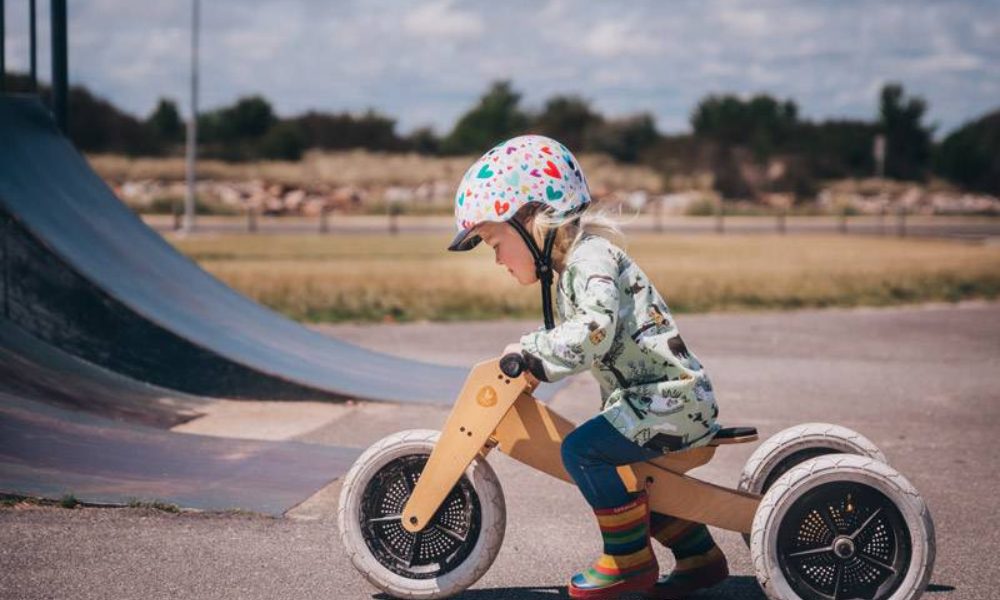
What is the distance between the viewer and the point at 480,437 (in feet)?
11.7

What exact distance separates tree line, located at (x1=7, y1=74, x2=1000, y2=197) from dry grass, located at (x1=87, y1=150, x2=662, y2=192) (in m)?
2.68

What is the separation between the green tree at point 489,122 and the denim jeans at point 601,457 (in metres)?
73.2

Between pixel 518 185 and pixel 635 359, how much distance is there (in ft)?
2.18

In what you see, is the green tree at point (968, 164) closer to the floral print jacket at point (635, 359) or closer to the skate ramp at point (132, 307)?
the skate ramp at point (132, 307)

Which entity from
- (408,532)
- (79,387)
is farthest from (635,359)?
(79,387)

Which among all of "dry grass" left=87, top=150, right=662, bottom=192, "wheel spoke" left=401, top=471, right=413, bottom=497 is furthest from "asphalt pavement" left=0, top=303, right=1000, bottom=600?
"dry grass" left=87, top=150, right=662, bottom=192

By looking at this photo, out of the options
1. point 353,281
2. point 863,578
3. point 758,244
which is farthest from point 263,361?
point 758,244

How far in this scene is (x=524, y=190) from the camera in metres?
3.41

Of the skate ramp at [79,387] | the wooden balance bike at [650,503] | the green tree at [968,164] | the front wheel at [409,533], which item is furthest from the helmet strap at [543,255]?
the green tree at [968,164]

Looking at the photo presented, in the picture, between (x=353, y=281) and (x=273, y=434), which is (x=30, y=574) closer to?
(x=273, y=434)

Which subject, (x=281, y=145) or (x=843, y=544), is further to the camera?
(x=281, y=145)

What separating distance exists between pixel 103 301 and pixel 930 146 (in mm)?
76510

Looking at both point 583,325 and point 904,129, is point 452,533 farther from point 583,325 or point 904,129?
point 904,129

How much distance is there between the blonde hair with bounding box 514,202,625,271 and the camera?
3459 millimetres
